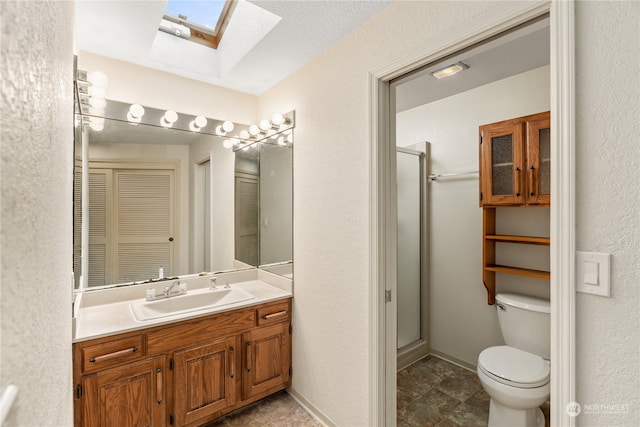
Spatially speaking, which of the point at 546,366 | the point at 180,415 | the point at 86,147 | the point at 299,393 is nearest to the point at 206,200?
the point at 86,147

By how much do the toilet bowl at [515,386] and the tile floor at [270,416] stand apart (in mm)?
1052

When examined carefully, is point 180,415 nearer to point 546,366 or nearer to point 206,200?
point 206,200

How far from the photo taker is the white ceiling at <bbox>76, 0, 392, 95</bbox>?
1532mm

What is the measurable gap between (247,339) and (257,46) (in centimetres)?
184

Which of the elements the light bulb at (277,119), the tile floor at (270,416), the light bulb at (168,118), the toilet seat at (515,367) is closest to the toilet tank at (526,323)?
the toilet seat at (515,367)

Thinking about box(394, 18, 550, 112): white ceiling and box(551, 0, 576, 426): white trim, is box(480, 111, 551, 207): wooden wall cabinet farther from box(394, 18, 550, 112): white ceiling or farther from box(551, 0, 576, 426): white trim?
box(551, 0, 576, 426): white trim

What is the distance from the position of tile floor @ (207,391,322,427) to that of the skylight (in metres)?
2.48

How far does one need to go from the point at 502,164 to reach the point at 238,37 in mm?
2000

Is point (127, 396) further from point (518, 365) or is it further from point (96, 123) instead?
point (518, 365)

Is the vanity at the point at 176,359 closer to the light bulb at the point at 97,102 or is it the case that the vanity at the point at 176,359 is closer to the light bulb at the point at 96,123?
the light bulb at the point at 96,123

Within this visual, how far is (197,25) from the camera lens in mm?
1940

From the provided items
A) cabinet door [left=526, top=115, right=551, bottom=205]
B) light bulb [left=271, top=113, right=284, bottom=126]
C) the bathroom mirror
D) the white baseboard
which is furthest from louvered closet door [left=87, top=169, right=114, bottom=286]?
cabinet door [left=526, top=115, right=551, bottom=205]

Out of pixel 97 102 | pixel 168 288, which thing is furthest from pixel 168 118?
pixel 168 288

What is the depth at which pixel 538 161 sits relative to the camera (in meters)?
2.01
